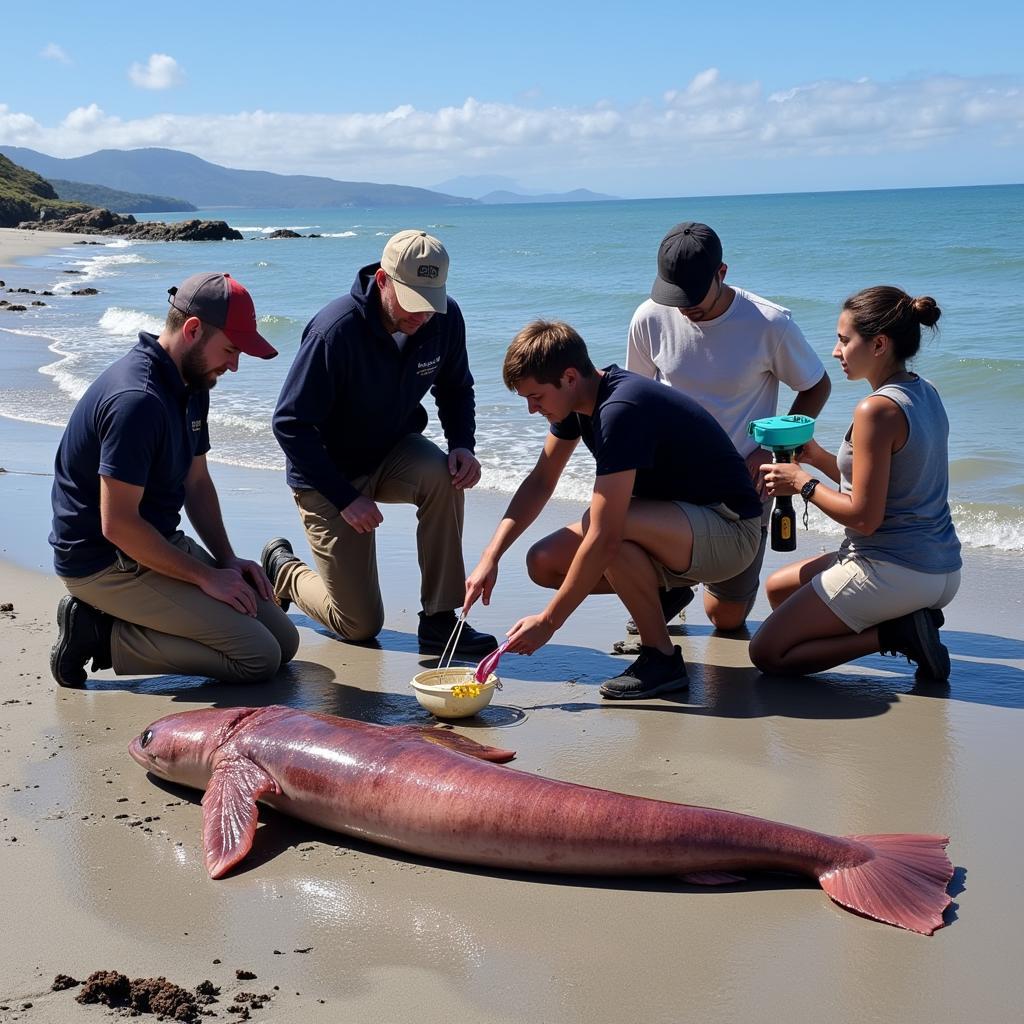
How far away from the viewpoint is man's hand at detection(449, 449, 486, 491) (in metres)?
6.54

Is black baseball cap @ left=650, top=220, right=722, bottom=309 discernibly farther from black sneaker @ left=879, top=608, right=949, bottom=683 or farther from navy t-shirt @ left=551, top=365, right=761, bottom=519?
black sneaker @ left=879, top=608, right=949, bottom=683

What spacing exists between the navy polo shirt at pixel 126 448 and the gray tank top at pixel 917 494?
9.81 feet

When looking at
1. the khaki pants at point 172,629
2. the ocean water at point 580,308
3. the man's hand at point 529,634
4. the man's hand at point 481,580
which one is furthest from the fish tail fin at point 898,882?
the ocean water at point 580,308

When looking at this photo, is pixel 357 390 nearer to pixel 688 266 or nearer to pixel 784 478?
pixel 688 266

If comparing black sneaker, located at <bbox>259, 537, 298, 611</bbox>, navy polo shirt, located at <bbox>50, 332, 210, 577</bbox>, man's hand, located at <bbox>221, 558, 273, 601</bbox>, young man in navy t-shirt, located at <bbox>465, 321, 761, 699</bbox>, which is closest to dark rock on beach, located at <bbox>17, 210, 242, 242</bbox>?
black sneaker, located at <bbox>259, 537, 298, 611</bbox>

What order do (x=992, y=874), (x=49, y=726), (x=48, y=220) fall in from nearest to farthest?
(x=992, y=874) < (x=49, y=726) < (x=48, y=220)

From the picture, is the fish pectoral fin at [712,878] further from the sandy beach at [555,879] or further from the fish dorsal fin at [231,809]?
the fish dorsal fin at [231,809]

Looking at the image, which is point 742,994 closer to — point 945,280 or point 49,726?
point 49,726

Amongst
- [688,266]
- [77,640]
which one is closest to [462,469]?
[688,266]

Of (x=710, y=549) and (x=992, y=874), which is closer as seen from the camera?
(x=992, y=874)

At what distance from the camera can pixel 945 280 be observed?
3288 centimetres

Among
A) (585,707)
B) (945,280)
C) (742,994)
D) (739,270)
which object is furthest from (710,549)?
(739,270)

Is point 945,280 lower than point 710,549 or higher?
higher

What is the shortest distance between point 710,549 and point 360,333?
2.04 m
